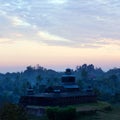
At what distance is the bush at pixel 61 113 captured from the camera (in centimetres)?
4309

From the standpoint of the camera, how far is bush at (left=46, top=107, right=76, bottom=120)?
1697 inches

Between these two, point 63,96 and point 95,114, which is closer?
point 95,114

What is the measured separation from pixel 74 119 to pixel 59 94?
8.66 meters

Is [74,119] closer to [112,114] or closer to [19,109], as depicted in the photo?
[112,114]

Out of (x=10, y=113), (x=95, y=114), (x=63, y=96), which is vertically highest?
(x=63, y=96)

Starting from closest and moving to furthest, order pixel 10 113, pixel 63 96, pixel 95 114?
pixel 10 113 → pixel 95 114 → pixel 63 96

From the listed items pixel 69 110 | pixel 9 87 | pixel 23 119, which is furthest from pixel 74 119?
pixel 9 87

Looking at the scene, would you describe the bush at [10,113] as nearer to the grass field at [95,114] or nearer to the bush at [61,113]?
the bush at [61,113]

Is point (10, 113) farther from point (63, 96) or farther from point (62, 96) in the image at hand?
point (63, 96)

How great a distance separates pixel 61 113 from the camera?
43094 millimetres

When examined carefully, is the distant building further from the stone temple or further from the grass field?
the grass field

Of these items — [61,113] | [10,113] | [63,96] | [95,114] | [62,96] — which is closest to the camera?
[10,113]

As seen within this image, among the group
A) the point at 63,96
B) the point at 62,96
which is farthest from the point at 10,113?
the point at 63,96

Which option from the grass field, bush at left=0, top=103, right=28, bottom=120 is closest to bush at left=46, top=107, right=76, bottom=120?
the grass field
